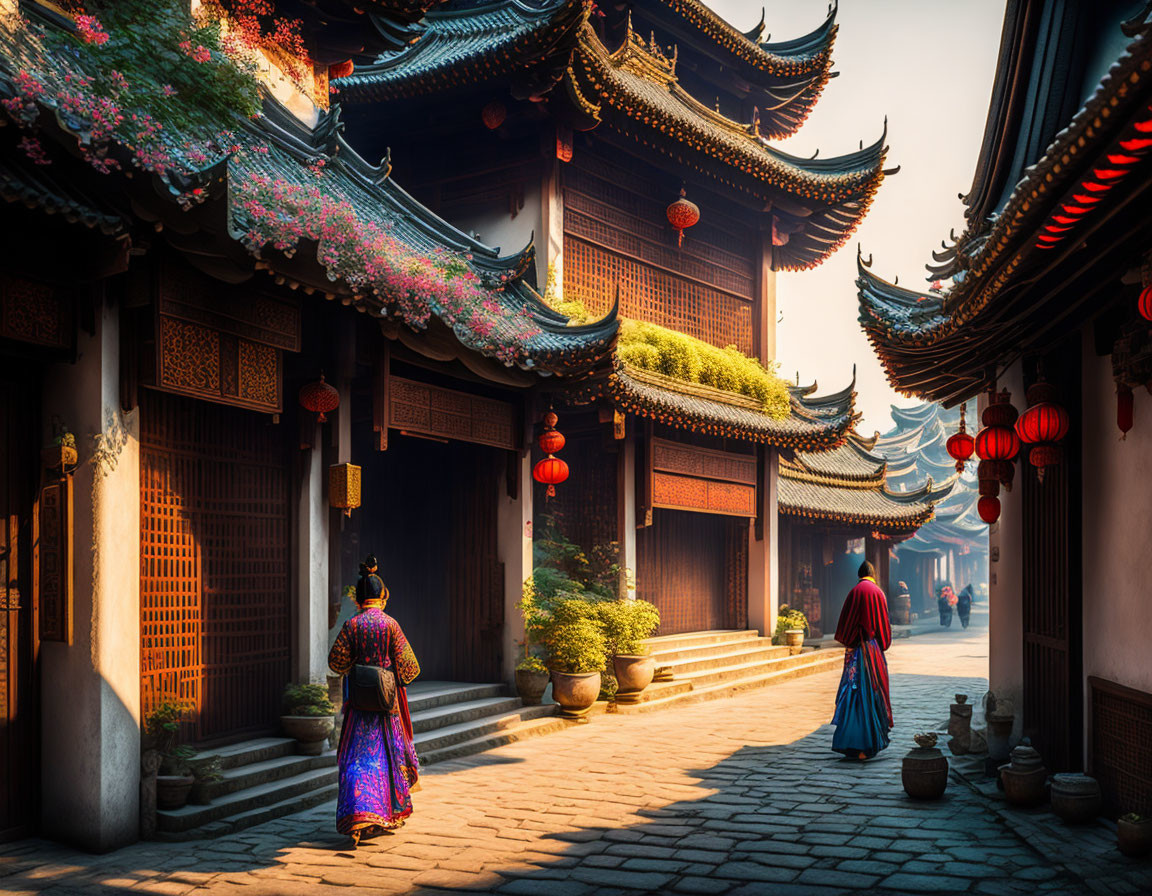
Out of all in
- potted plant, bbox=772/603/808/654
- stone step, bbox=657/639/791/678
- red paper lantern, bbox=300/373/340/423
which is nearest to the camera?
red paper lantern, bbox=300/373/340/423

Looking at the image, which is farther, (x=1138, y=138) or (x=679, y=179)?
(x=679, y=179)

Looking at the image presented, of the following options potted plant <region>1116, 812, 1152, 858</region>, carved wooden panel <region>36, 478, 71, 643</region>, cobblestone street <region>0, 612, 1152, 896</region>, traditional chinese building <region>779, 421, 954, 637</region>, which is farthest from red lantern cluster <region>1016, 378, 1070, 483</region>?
traditional chinese building <region>779, 421, 954, 637</region>

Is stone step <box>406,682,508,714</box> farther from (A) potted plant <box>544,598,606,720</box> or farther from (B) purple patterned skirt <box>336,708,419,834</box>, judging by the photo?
(B) purple patterned skirt <box>336,708,419,834</box>

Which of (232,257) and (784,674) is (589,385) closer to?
(232,257)

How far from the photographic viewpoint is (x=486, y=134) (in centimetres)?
1455

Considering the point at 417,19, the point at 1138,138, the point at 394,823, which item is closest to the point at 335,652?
the point at 394,823

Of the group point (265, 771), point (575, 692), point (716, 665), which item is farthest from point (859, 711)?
point (716, 665)

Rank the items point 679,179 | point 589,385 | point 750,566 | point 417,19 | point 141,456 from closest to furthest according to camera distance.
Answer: point 141,456
point 417,19
point 589,385
point 679,179
point 750,566

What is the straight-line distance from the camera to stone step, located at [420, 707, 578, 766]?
30.6 feet

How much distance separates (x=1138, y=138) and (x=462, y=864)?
4.96 meters

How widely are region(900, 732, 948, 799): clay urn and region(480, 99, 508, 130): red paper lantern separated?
9.63 metres

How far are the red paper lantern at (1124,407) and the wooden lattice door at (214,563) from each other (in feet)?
20.5

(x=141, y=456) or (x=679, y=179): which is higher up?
(x=679, y=179)

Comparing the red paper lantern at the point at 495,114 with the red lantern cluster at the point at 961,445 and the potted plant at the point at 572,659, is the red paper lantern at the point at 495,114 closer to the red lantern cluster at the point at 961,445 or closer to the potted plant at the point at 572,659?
the potted plant at the point at 572,659
